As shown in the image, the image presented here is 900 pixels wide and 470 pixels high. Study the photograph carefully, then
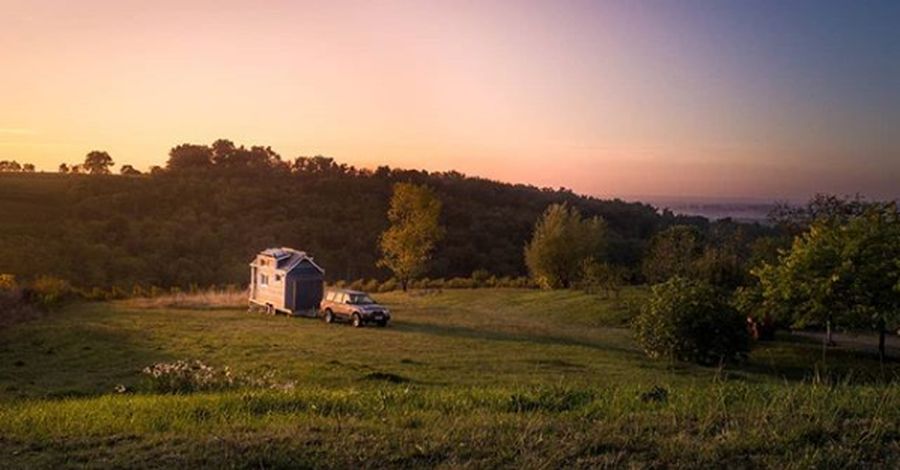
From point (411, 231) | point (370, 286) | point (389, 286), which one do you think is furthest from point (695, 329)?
point (389, 286)

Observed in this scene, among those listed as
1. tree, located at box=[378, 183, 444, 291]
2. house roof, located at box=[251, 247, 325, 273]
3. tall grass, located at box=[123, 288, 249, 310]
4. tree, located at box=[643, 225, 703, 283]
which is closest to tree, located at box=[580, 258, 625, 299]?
tree, located at box=[643, 225, 703, 283]

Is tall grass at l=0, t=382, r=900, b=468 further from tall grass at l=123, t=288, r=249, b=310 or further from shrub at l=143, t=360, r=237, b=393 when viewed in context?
tall grass at l=123, t=288, r=249, b=310

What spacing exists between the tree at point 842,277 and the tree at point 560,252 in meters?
25.0

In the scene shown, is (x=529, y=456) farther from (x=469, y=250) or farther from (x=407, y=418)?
(x=469, y=250)

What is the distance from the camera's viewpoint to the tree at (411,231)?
52.8 meters

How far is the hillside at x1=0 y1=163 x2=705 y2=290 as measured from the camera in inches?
2547

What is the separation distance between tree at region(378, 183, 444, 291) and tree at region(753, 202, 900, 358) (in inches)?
1116

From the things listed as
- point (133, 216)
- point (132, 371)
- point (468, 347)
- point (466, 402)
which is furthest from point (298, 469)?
point (133, 216)

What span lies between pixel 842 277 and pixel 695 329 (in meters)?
5.61

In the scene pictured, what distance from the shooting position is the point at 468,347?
1025 inches

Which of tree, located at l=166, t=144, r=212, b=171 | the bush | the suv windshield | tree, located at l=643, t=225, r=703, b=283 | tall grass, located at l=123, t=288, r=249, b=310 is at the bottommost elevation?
tall grass, located at l=123, t=288, r=249, b=310

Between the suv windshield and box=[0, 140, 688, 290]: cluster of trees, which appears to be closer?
the suv windshield

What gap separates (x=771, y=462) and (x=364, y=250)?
75.7 m

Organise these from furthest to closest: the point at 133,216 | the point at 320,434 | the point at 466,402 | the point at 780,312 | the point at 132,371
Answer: the point at 133,216, the point at 780,312, the point at 132,371, the point at 466,402, the point at 320,434
